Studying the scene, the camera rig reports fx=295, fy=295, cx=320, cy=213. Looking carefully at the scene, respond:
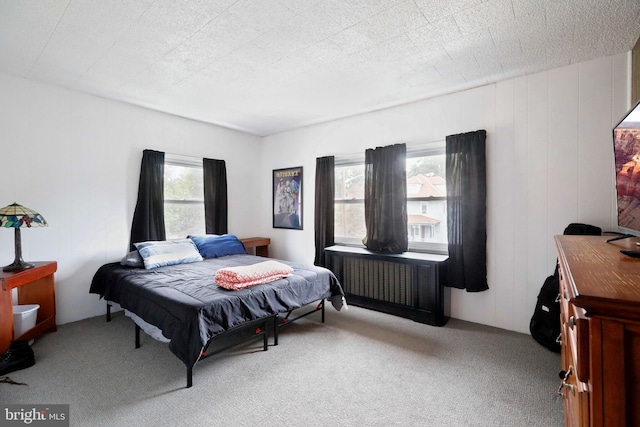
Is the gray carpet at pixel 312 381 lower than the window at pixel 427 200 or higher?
lower

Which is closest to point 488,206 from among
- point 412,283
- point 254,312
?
point 412,283

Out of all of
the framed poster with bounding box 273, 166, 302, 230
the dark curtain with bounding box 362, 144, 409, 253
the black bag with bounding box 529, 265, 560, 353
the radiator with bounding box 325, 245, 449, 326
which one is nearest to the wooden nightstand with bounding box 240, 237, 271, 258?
the framed poster with bounding box 273, 166, 302, 230

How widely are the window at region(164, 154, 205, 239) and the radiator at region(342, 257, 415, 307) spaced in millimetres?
2349

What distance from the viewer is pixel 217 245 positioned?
13.3 ft

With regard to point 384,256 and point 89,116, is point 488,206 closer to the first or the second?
point 384,256

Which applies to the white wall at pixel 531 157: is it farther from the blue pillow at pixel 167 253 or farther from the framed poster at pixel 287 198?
the blue pillow at pixel 167 253

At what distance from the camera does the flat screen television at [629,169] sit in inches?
51.0

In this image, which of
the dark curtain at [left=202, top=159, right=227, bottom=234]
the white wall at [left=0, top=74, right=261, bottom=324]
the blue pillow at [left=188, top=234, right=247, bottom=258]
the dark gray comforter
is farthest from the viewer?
the dark curtain at [left=202, top=159, right=227, bottom=234]

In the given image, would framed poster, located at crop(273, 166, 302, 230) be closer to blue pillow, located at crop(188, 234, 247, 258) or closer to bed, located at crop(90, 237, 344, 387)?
blue pillow, located at crop(188, 234, 247, 258)

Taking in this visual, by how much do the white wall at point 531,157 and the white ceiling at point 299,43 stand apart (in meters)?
0.20

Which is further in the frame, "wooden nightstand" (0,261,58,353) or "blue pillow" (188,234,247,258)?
"blue pillow" (188,234,247,258)

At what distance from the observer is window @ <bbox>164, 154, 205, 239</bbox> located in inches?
164

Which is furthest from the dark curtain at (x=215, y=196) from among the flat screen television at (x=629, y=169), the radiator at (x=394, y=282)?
the flat screen television at (x=629, y=169)

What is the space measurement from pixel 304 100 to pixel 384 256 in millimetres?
2129
